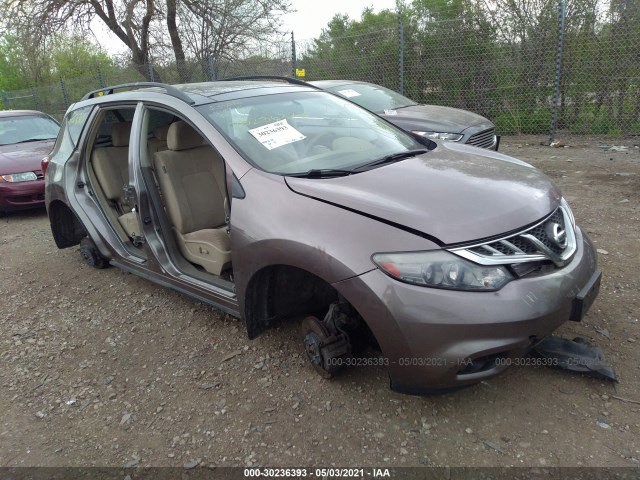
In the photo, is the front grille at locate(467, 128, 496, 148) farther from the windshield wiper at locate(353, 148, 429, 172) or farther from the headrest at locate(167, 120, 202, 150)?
the headrest at locate(167, 120, 202, 150)

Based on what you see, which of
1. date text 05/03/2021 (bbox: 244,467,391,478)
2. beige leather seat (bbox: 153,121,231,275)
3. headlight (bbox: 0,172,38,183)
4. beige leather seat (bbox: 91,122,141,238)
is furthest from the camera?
headlight (bbox: 0,172,38,183)

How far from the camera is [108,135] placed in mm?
4234

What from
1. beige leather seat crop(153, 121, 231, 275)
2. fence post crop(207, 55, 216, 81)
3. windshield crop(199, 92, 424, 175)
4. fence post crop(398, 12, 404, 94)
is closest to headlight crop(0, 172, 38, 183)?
beige leather seat crop(153, 121, 231, 275)

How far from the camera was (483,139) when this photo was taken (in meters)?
6.22

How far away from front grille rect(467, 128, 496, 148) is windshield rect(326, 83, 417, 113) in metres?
1.48

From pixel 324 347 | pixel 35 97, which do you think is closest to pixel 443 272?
pixel 324 347

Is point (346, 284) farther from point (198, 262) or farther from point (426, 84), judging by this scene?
point (426, 84)

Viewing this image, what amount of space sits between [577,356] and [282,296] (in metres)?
1.63

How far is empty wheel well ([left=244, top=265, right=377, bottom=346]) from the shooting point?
260 cm

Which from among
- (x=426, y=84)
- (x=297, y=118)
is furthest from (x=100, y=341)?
(x=426, y=84)

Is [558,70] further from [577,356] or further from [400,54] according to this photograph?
[577,356]

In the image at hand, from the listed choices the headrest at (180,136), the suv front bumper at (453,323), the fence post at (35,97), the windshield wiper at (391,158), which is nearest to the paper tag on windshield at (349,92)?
the headrest at (180,136)

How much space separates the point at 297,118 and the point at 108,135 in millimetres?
2138

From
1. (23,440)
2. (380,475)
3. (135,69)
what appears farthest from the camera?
(135,69)
